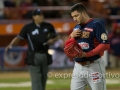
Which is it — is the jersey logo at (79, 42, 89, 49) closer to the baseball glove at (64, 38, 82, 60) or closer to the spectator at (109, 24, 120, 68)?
the baseball glove at (64, 38, 82, 60)

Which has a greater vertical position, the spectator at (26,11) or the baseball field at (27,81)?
the spectator at (26,11)

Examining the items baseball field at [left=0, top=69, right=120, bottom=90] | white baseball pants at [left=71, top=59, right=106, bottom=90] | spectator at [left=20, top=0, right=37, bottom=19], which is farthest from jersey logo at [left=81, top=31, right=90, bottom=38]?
spectator at [left=20, top=0, right=37, bottom=19]

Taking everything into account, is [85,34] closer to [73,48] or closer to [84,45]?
[84,45]

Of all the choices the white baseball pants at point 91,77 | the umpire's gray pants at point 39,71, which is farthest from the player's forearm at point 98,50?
the umpire's gray pants at point 39,71

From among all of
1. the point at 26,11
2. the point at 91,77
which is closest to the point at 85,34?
the point at 91,77

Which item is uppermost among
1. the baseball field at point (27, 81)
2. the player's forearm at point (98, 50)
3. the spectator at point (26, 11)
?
the spectator at point (26, 11)

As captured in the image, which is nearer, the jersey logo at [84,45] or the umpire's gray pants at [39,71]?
the jersey logo at [84,45]

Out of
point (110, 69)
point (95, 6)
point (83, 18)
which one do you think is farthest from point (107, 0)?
point (83, 18)

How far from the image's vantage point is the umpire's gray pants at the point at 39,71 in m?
9.29

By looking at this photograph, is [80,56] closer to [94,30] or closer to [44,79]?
[94,30]

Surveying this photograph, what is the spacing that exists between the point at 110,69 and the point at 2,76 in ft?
13.7

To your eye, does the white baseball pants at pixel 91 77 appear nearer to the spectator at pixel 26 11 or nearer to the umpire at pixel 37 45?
the umpire at pixel 37 45

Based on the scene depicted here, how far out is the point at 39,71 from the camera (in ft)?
30.9

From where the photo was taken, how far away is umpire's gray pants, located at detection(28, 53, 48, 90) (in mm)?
9289
